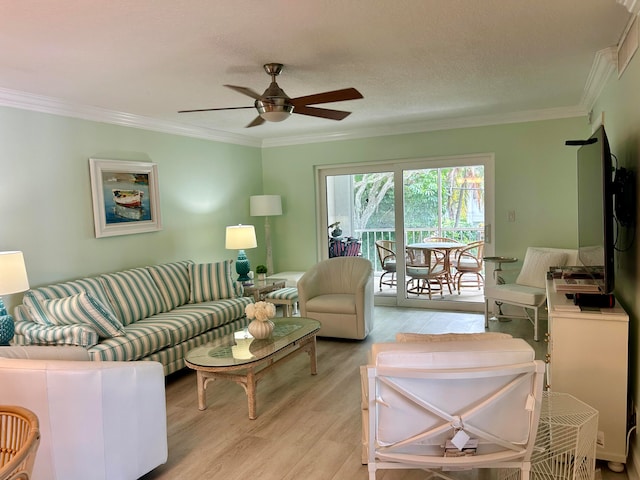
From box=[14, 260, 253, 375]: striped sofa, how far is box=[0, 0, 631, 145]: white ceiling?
1558 millimetres

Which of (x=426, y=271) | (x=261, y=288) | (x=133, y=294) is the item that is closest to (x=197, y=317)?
(x=133, y=294)

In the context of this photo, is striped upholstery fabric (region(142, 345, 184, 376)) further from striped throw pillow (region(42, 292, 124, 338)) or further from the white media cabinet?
the white media cabinet

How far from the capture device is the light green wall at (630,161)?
2.38 m

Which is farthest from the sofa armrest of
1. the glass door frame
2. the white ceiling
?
the glass door frame

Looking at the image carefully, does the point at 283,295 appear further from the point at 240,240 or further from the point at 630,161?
the point at 630,161

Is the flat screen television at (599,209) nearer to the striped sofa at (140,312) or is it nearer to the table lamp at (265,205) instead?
the striped sofa at (140,312)

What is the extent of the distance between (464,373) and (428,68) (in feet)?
7.89

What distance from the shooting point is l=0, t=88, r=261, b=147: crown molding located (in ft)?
11.8

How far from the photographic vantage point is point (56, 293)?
3.65 m

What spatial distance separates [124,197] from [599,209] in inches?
159

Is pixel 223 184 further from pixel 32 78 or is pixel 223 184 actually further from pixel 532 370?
pixel 532 370

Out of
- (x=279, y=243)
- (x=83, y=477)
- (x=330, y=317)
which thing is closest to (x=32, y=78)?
(x=83, y=477)

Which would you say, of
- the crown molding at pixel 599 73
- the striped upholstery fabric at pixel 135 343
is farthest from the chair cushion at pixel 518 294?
the striped upholstery fabric at pixel 135 343

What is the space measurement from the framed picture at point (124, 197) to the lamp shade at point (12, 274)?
1.14 meters
